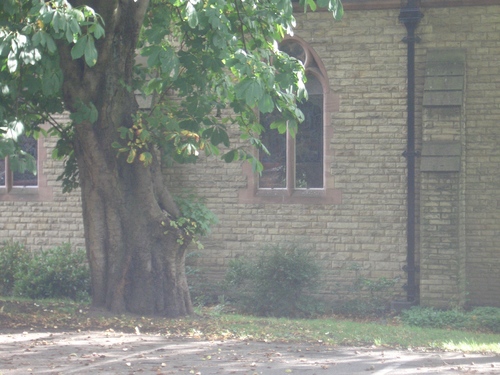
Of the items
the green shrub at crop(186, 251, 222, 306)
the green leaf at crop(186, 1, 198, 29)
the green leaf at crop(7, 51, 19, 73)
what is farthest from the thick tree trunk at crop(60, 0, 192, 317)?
the green shrub at crop(186, 251, 222, 306)

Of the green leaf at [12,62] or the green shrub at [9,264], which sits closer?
the green leaf at [12,62]

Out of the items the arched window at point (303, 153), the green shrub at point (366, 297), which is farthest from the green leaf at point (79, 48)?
the green shrub at point (366, 297)

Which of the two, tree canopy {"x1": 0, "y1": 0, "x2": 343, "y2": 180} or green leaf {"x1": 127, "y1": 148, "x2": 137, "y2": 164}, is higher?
tree canopy {"x1": 0, "y1": 0, "x2": 343, "y2": 180}

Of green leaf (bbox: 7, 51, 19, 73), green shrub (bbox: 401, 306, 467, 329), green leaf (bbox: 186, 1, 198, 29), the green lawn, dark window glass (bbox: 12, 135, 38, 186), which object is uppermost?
green leaf (bbox: 186, 1, 198, 29)

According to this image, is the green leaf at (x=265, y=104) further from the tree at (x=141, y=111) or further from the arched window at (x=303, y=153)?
the arched window at (x=303, y=153)

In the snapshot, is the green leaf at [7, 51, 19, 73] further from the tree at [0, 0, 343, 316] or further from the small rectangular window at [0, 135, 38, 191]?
the small rectangular window at [0, 135, 38, 191]

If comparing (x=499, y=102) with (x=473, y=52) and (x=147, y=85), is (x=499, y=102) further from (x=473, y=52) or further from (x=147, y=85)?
(x=147, y=85)

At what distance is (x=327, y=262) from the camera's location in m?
12.6

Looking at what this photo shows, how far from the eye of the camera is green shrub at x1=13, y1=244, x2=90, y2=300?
1265 cm

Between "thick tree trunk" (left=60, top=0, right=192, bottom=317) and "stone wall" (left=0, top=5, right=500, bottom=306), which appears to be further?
"stone wall" (left=0, top=5, right=500, bottom=306)

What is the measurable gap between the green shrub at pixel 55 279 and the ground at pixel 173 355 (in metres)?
3.44

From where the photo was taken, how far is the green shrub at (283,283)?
11.7 meters

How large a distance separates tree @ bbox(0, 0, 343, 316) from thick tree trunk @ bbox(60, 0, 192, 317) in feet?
0.05

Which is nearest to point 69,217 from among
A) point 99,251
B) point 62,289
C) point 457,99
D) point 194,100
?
point 62,289
